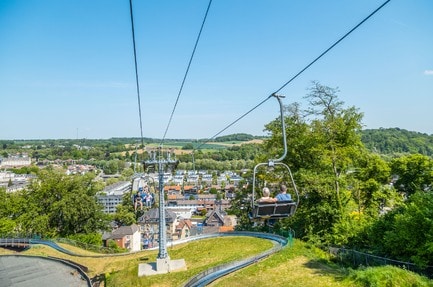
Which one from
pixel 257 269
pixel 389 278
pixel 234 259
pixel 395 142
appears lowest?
pixel 234 259

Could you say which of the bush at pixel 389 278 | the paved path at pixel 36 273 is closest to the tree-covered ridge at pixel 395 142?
the paved path at pixel 36 273

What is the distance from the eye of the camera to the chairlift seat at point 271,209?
33.2 feet

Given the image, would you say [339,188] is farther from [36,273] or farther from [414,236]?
[36,273]

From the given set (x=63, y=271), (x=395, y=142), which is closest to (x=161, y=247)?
(x=63, y=271)

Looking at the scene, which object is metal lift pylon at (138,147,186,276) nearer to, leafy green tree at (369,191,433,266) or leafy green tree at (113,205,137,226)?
leafy green tree at (369,191,433,266)

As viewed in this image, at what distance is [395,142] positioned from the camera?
11662 cm

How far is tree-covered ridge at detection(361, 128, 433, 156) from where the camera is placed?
10362 cm

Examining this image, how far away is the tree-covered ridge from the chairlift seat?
319 ft

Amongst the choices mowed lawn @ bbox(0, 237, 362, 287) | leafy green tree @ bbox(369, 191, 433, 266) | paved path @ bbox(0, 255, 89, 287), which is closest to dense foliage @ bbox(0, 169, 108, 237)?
paved path @ bbox(0, 255, 89, 287)

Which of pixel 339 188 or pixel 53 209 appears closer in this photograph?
pixel 339 188

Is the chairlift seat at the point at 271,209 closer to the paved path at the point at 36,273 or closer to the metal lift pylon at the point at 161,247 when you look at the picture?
the metal lift pylon at the point at 161,247

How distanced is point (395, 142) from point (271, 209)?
402 ft

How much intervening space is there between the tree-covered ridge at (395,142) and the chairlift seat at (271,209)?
97137 millimetres

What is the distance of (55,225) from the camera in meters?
38.0
